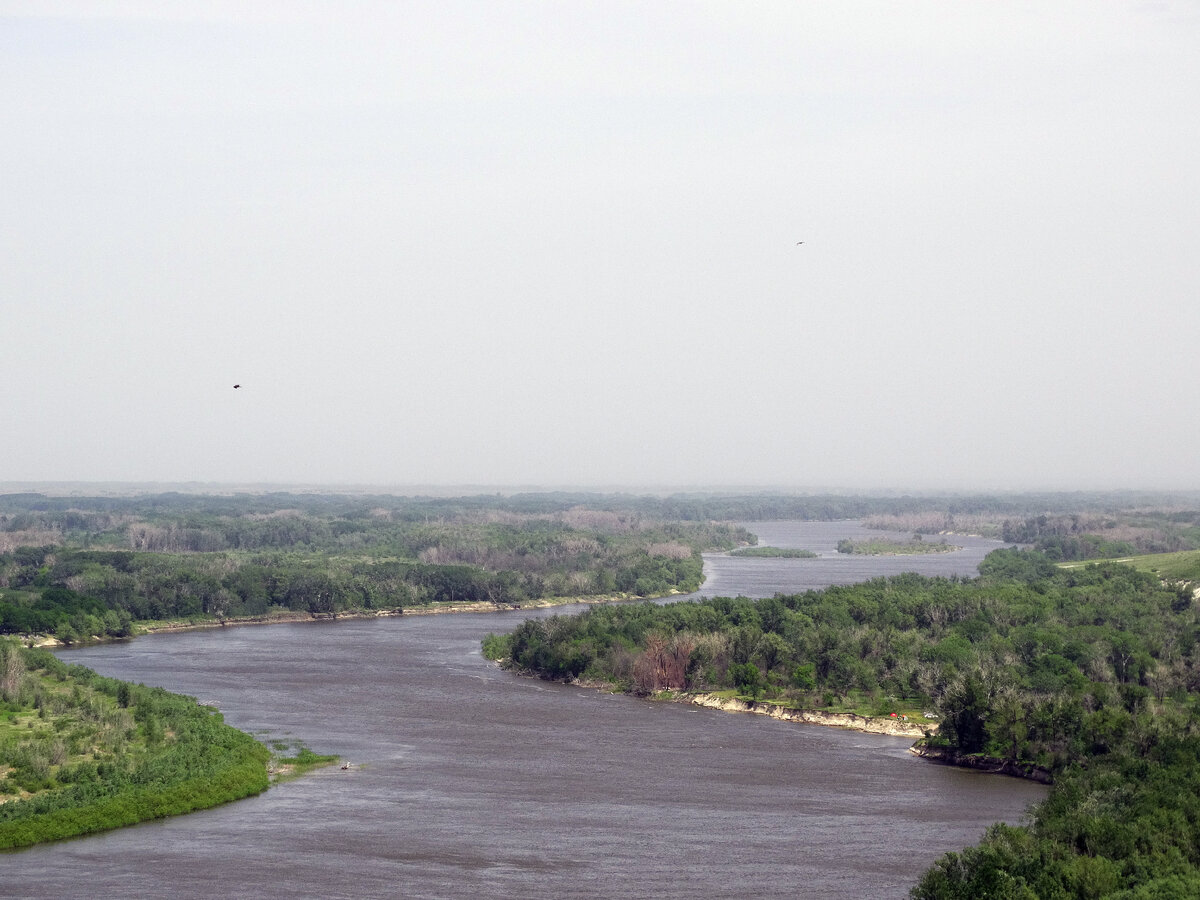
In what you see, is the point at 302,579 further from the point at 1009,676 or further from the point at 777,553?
the point at 777,553

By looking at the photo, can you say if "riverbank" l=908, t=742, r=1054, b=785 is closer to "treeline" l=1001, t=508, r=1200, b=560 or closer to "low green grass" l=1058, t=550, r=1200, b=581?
"low green grass" l=1058, t=550, r=1200, b=581

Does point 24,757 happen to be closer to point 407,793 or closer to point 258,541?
point 407,793

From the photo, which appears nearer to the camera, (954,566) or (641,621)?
(641,621)

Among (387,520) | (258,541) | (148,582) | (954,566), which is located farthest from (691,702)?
(387,520)

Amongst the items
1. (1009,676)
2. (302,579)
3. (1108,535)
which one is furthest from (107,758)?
(1108,535)

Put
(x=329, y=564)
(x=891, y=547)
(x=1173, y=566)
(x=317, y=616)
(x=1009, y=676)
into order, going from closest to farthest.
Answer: (x=1009, y=676) < (x=1173, y=566) < (x=317, y=616) < (x=329, y=564) < (x=891, y=547)
